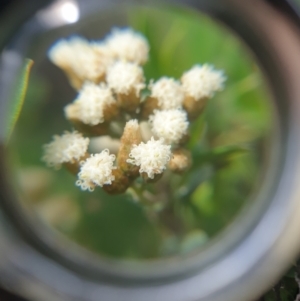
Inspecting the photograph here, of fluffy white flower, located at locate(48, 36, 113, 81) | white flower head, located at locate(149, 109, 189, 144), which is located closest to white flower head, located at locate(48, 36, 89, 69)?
fluffy white flower, located at locate(48, 36, 113, 81)

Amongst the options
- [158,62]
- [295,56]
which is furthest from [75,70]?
[295,56]

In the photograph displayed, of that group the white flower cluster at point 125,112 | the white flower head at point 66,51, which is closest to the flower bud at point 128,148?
the white flower cluster at point 125,112

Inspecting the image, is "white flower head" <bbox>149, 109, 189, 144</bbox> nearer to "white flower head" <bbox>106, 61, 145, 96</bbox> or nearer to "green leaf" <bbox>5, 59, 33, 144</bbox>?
"white flower head" <bbox>106, 61, 145, 96</bbox>

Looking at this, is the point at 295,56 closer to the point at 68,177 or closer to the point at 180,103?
the point at 180,103

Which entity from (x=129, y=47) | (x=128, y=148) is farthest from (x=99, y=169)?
(x=129, y=47)

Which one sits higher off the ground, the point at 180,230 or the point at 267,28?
the point at 267,28

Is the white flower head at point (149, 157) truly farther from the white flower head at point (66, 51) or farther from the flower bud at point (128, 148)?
the white flower head at point (66, 51)
